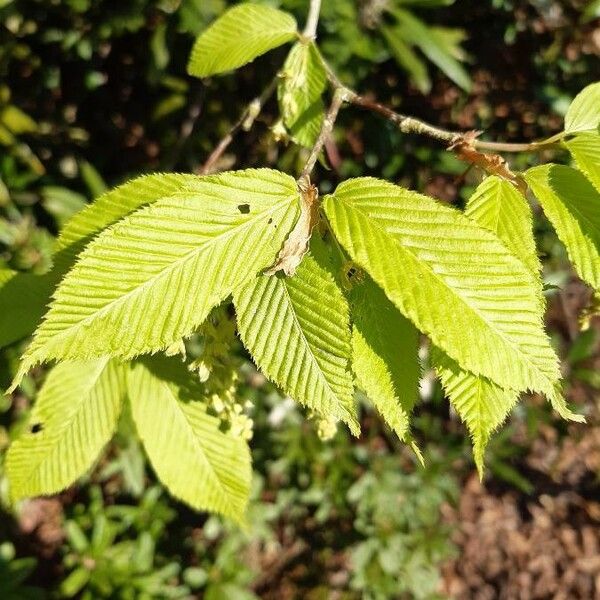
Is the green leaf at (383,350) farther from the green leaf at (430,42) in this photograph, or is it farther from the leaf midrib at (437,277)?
the green leaf at (430,42)

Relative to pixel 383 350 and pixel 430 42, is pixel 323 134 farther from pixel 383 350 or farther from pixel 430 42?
pixel 430 42

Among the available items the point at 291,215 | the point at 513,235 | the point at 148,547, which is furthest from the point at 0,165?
the point at 513,235

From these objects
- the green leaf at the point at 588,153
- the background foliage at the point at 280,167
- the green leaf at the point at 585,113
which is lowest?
the background foliage at the point at 280,167

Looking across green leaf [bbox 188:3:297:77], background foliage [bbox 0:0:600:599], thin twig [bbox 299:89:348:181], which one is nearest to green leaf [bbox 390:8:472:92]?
background foliage [bbox 0:0:600:599]

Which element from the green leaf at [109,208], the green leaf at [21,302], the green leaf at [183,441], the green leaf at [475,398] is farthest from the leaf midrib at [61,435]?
the green leaf at [475,398]

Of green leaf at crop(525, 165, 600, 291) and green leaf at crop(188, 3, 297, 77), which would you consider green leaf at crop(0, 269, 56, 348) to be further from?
green leaf at crop(525, 165, 600, 291)

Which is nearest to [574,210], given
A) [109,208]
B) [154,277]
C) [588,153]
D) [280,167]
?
[588,153]

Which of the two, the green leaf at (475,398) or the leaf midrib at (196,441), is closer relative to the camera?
the green leaf at (475,398)
